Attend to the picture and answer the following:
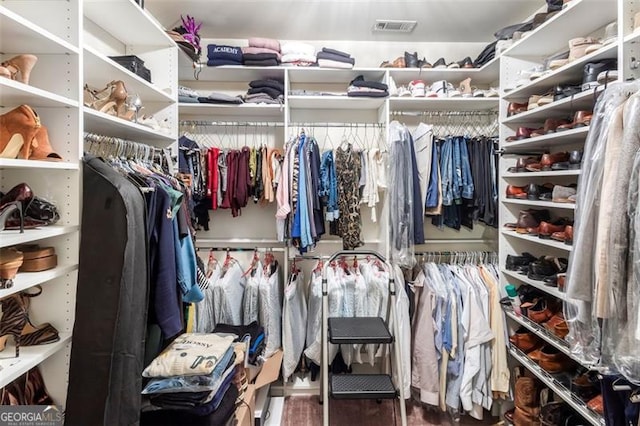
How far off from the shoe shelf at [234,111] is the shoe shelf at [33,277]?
156 cm

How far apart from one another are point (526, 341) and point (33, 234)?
2514 millimetres

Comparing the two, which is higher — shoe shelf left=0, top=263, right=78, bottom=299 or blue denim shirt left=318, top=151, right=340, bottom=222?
blue denim shirt left=318, top=151, right=340, bottom=222

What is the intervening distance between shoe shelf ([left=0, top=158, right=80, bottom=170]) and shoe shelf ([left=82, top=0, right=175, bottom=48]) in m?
0.93

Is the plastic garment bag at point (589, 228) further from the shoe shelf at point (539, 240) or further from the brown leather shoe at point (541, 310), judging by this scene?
the brown leather shoe at point (541, 310)

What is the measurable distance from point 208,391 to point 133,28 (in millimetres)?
1919

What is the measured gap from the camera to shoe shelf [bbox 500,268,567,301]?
69.4 inches

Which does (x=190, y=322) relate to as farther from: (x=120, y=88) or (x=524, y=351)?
(x=524, y=351)

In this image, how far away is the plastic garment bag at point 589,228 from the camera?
1.27 meters

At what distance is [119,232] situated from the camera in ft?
4.07

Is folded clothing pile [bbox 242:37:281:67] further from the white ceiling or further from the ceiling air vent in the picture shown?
the ceiling air vent

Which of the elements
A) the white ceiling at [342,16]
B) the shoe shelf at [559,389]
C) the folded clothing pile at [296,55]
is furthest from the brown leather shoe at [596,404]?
the folded clothing pile at [296,55]

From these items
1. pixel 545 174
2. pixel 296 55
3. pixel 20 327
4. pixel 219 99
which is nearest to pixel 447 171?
pixel 545 174

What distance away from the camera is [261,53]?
2496mm

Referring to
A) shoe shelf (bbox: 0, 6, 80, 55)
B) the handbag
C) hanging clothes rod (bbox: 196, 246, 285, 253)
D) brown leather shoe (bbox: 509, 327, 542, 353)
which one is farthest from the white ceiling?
the handbag
